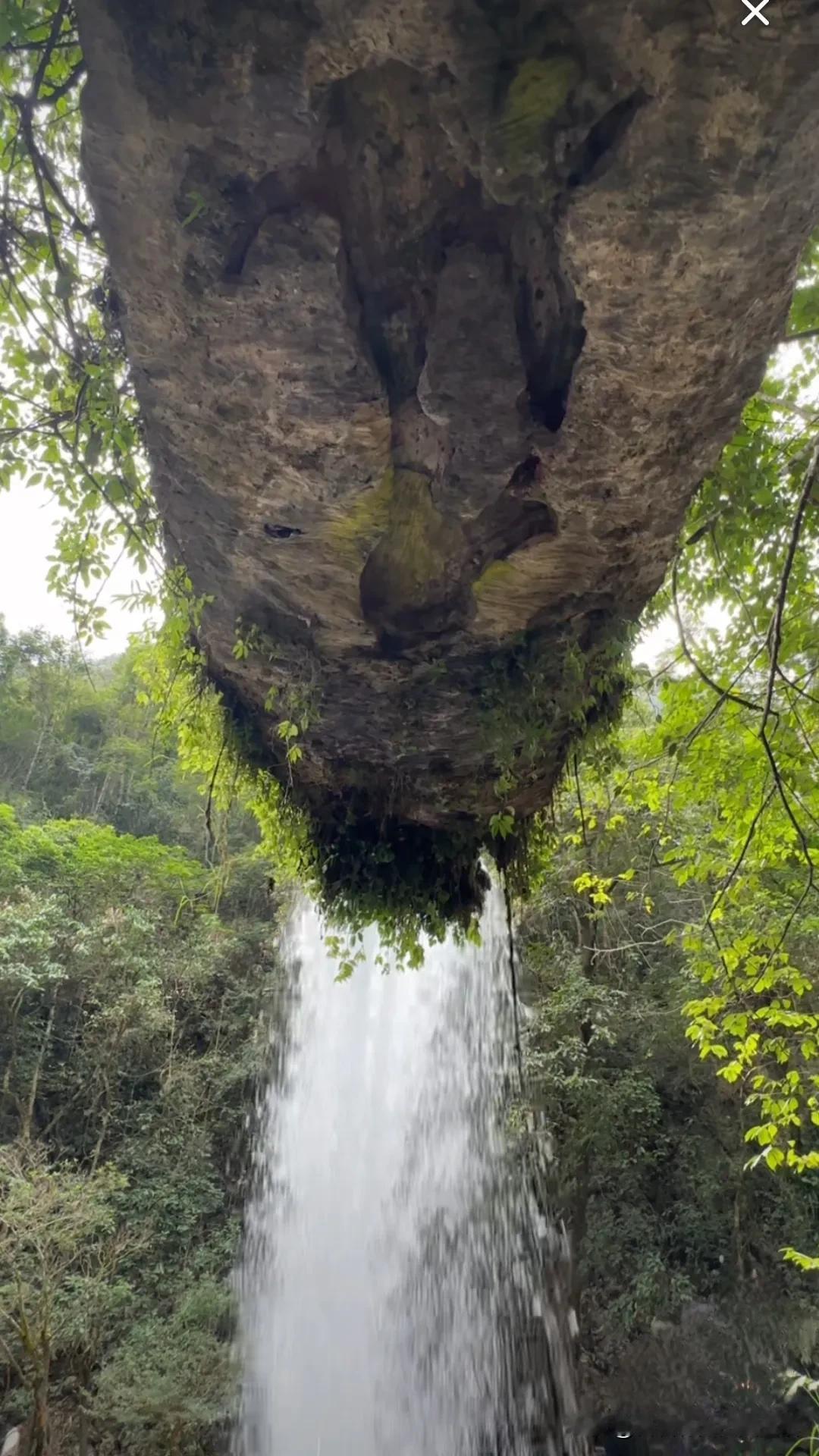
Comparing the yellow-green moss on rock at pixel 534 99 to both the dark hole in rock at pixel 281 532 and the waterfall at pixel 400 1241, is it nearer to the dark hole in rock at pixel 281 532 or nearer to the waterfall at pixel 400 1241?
the dark hole in rock at pixel 281 532

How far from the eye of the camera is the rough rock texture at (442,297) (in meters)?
1.53

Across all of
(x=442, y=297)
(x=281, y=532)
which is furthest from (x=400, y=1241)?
(x=442, y=297)

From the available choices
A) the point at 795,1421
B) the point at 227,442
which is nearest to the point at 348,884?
the point at 227,442

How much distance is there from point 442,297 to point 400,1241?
28.9ft

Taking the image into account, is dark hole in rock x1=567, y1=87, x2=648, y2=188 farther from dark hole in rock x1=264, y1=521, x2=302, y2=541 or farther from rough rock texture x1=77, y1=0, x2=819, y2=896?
dark hole in rock x1=264, y1=521, x2=302, y2=541

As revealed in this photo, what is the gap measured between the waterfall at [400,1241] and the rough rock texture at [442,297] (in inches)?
168

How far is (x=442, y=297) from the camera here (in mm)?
2016

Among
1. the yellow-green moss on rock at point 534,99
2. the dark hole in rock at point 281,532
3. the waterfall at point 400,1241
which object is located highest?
the yellow-green moss on rock at point 534,99

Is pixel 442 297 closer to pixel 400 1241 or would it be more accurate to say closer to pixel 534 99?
pixel 534 99

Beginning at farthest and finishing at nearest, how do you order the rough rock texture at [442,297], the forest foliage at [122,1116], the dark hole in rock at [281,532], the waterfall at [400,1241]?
the waterfall at [400,1241] < the forest foliage at [122,1116] < the dark hole in rock at [281,532] < the rough rock texture at [442,297]

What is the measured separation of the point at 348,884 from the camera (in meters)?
3.58

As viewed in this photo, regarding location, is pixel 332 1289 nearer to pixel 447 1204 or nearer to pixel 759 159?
pixel 447 1204

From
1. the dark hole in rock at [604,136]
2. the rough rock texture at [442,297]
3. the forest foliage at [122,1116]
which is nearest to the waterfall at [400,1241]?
the forest foliage at [122,1116]

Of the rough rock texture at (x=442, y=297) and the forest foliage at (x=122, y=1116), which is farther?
the forest foliage at (x=122, y=1116)
